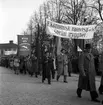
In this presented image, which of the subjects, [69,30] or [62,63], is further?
[69,30]

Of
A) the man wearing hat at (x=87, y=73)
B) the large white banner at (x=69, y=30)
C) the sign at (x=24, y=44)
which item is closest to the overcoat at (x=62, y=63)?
the large white banner at (x=69, y=30)

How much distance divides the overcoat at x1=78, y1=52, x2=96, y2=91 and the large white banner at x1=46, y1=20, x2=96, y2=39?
22.9ft

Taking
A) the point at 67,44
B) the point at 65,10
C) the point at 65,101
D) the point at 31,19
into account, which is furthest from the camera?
the point at 31,19

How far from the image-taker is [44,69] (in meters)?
14.4

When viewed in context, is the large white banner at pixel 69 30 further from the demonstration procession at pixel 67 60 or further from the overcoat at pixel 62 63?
the overcoat at pixel 62 63

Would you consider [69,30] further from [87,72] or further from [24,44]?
[24,44]

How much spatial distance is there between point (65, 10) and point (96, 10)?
451cm

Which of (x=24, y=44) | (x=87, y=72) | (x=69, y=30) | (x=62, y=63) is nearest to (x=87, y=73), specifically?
(x=87, y=72)

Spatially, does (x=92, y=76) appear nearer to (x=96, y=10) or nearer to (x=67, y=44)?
(x=96, y=10)

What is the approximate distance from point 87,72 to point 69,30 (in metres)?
7.47

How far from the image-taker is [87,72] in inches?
328

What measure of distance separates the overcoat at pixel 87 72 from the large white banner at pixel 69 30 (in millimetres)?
6992

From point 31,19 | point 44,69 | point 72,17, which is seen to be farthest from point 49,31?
point 31,19

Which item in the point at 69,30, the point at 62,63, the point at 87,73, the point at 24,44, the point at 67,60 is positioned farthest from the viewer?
the point at 24,44
